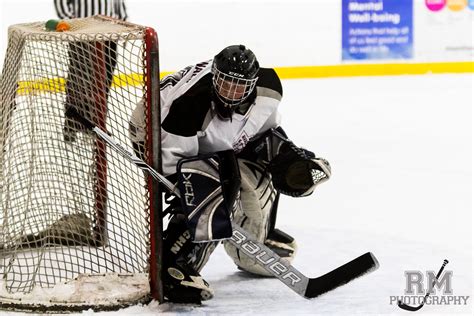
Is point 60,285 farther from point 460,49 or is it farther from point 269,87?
point 460,49

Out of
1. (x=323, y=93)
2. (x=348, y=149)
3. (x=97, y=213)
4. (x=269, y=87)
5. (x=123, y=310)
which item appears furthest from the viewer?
(x=323, y=93)

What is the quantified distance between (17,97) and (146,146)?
19.7 inches

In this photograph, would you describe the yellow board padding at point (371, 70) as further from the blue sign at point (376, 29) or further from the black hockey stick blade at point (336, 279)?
the black hockey stick blade at point (336, 279)

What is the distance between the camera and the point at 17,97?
8.71ft

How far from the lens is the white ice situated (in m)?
2.50

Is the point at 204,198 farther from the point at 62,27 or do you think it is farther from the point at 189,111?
the point at 62,27

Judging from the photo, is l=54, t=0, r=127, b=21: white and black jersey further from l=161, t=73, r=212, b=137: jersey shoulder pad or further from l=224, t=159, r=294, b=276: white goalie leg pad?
l=161, t=73, r=212, b=137: jersey shoulder pad

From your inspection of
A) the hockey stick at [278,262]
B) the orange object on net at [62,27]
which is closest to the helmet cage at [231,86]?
the hockey stick at [278,262]

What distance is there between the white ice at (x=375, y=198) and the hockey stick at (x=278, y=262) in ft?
0.13

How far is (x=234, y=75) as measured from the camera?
2.32 m

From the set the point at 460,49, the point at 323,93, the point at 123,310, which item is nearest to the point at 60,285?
the point at 123,310

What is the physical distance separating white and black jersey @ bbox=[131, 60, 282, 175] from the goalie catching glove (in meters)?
0.10

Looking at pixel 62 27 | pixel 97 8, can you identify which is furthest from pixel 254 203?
pixel 97 8

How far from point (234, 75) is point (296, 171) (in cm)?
40
